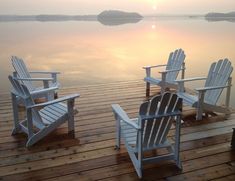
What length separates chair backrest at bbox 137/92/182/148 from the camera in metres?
2.71

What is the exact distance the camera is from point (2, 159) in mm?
3191

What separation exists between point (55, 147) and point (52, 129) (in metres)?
0.26

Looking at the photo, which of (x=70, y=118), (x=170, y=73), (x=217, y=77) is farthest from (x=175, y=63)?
(x=70, y=118)

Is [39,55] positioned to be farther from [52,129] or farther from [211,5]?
[211,5]

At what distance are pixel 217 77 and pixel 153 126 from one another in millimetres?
2191

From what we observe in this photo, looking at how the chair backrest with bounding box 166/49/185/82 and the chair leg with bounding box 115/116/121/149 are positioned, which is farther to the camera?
the chair backrest with bounding box 166/49/185/82

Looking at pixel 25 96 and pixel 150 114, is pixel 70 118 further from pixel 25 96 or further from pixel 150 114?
pixel 150 114

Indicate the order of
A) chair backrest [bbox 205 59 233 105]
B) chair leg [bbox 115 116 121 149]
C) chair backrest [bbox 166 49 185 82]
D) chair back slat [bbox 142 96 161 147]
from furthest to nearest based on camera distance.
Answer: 1. chair backrest [bbox 166 49 185 82]
2. chair backrest [bbox 205 59 233 105]
3. chair leg [bbox 115 116 121 149]
4. chair back slat [bbox 142 96 161 147]

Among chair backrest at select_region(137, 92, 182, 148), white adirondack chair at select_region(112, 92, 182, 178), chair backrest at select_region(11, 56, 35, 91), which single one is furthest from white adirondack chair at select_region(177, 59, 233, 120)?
chair backrest at select_region(11, 56, 35, 91)

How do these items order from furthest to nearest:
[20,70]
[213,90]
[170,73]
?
[170,73] → [20,70] → [213,90]

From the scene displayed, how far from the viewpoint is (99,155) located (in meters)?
3.27

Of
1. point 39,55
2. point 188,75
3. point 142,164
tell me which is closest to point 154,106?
point 142,164

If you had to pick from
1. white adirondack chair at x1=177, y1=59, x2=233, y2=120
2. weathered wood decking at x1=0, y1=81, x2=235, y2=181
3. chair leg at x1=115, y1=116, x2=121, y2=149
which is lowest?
weathered wood decking at x1=0, y1=81, x2=235, y2=181

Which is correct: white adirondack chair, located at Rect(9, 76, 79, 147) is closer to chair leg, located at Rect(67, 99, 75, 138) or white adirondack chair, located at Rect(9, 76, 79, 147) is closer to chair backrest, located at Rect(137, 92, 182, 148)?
chair leg, located at Rect(67, 99, 75, 138)
